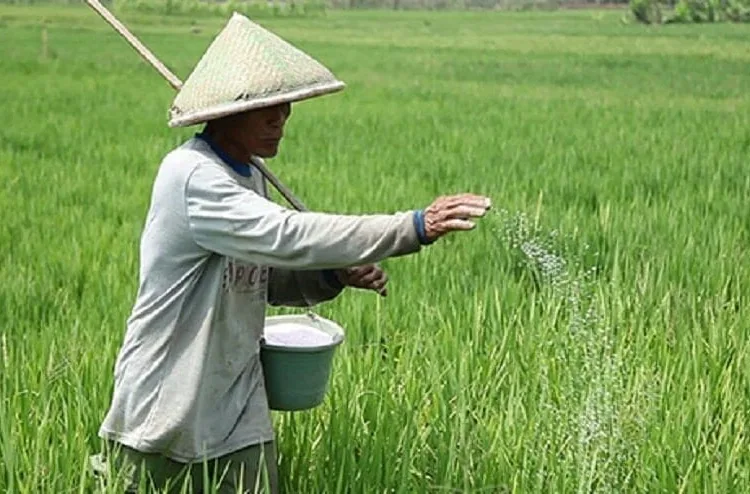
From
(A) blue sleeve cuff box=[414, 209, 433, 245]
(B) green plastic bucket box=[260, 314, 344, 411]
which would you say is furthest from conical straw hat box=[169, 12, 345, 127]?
(B) green plastic bucket box=[260, 314, 344, 411]

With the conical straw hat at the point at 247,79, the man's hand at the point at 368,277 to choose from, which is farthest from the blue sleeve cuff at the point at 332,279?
the conical straw hat at the point at 247,79

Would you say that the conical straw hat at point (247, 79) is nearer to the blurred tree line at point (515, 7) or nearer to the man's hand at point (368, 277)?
the man's hand at point (368, 277)

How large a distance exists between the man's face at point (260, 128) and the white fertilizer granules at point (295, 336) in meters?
0.29

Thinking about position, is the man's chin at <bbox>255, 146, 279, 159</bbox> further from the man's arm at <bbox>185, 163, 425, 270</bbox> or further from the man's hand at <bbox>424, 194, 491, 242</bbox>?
the man's hand at <bbox>424, 194, 491, 242</bbox>

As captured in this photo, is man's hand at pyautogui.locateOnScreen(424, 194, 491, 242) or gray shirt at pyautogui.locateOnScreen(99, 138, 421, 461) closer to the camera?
man's hand at pyautogui.locateOnScreen(424, 194, 491, 242)

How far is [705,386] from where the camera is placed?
2498 millimetres

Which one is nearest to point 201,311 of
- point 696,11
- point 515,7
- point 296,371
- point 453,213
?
point 296,371

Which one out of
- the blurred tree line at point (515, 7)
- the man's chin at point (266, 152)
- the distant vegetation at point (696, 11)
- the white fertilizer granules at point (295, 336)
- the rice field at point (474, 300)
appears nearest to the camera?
the man's chin at point (266, 152)

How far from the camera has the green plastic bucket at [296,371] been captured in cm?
192

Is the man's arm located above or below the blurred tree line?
above

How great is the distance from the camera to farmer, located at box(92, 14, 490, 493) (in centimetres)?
175

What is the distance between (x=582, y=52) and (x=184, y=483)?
1987 centimetres

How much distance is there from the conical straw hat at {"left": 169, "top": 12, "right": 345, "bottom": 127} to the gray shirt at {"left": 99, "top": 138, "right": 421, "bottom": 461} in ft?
0.23

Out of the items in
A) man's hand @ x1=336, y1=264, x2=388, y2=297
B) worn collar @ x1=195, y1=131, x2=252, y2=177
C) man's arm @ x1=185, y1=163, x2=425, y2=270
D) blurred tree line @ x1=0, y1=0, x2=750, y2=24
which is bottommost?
blurred tree line @ x1=0, y1=0, x2=750, y2=24
